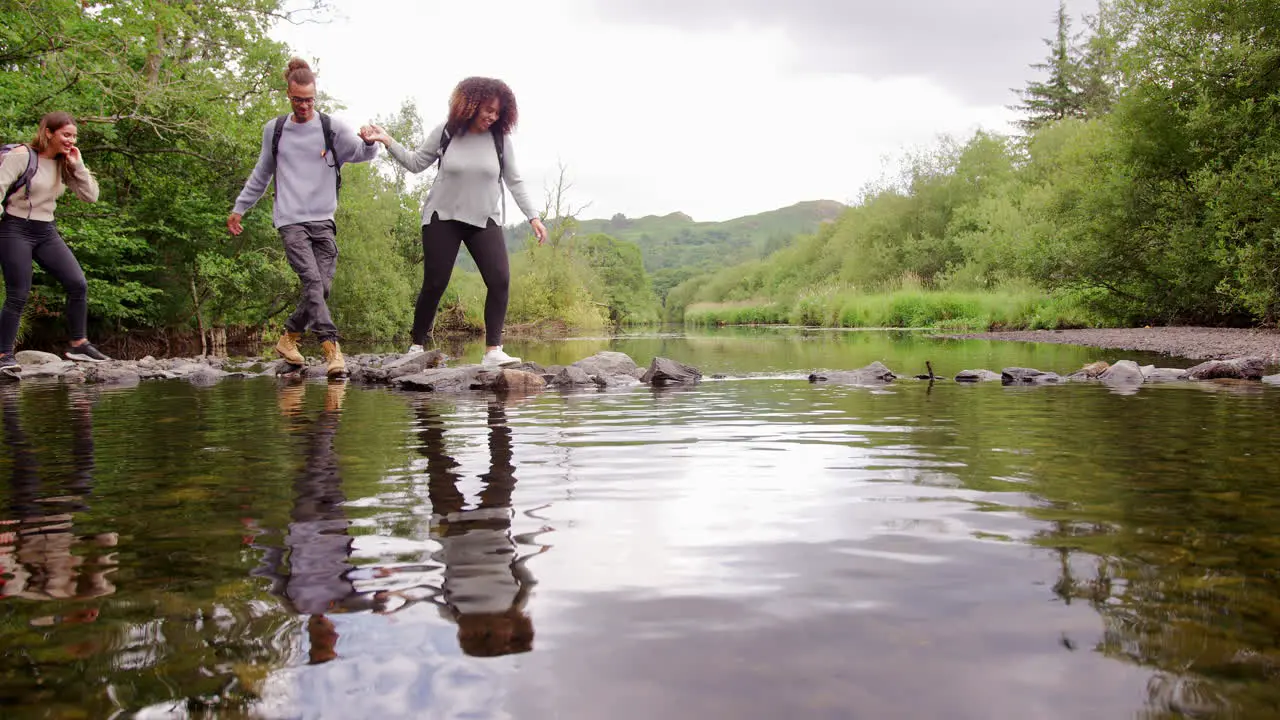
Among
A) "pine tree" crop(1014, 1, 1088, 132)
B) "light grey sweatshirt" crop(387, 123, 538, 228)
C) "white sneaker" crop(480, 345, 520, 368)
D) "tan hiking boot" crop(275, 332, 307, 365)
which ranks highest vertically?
"pine tree" crop(1014, 1, 1088, 132)

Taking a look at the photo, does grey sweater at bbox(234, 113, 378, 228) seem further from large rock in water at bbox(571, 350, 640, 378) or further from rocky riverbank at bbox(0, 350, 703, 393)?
large rock in water at bbox(571, 350, 640, 378)

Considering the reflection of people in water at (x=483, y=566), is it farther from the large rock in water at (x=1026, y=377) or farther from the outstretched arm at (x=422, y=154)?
the large rock in water at (x=1026, y=377)

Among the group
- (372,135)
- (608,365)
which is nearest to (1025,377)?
(608,365)

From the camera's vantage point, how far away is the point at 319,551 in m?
2.04

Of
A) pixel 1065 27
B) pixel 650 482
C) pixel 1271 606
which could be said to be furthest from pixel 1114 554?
pixel 1065 27

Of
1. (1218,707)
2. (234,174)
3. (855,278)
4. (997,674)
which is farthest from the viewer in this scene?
(855,278)

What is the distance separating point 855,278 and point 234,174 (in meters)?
43.8

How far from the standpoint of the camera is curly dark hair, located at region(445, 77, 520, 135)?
8.03 m

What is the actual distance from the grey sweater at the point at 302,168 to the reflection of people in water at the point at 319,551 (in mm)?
5467

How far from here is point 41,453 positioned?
387 centimetres

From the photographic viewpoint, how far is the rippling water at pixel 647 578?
1.25m

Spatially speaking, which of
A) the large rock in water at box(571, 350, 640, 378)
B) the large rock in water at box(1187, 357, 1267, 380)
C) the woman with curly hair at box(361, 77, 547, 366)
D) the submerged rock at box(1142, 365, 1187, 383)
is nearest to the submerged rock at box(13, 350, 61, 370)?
the woman with curly hair at box(361, 77, 547, 366)

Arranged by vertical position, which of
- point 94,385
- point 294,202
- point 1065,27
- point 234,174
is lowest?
point 94,385

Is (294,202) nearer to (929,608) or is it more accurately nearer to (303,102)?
(303,102)
